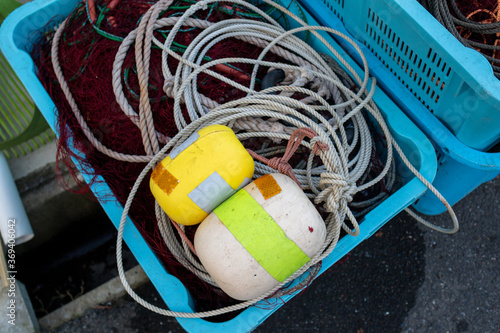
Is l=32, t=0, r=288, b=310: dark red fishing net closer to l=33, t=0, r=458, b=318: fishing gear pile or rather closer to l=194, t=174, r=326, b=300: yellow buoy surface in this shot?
l=33, t=0, r=458, b=318: fishing gear pile

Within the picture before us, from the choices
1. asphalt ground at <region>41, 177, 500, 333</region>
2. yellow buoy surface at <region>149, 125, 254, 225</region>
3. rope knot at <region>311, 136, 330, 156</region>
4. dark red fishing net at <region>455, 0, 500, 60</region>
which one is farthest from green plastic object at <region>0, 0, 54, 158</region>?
dark red fishing net at <region>455, 0, 500, 60</region>

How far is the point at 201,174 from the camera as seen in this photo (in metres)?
1.17

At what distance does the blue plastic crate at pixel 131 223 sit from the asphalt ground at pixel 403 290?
61cm

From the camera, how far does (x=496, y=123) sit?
4.31 ft

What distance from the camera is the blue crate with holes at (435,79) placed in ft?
4.18

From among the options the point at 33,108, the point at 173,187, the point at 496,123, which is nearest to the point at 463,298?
the point at 496,123

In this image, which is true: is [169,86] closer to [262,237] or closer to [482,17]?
[262,237]

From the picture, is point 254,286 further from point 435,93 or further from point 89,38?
point 89,38

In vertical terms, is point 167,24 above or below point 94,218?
above

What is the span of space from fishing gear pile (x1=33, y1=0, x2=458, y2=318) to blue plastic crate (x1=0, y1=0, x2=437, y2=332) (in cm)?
6

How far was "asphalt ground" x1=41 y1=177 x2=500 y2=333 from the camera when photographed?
195 centimetres

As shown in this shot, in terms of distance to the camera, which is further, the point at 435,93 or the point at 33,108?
the point at 33,108

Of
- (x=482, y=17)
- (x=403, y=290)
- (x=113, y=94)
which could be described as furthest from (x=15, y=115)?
(x=482, y=17)

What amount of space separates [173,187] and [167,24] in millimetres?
813
